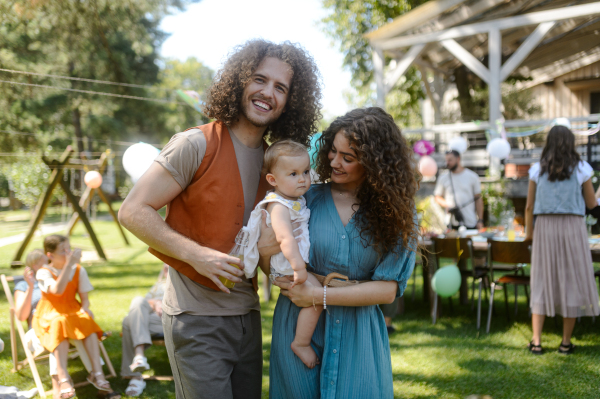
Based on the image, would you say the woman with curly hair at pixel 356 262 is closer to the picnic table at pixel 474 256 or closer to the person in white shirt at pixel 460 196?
the picnic table at pixel 474 256

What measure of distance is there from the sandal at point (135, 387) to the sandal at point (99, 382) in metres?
0.15

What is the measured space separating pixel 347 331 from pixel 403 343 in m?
3.43

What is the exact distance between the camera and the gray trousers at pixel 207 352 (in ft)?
6.01

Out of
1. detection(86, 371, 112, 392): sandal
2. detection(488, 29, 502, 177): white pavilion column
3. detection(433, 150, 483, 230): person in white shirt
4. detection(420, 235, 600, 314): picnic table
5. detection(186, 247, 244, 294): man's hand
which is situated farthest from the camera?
detection(488, 29, 502, 177): white pavilion column

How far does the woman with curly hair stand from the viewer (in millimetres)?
1808

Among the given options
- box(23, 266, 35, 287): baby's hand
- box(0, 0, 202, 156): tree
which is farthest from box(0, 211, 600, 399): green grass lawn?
box(0, 0, 202, 156): tree

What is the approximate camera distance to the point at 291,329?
1896 millimetres

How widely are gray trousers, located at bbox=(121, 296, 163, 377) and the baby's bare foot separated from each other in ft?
8.73

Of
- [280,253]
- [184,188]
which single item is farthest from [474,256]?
[184,188]

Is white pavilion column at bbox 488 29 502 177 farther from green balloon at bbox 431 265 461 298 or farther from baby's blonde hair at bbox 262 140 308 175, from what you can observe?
baby's blonde hair at bbox 262 140 308 175

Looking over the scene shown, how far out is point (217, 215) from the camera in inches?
72.8

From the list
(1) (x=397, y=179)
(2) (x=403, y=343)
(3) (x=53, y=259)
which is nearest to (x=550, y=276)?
(2) (x=403, y=343)

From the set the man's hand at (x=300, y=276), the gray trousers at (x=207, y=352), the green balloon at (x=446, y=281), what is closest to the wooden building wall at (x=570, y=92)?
the green balloon at (x=446, y=281)

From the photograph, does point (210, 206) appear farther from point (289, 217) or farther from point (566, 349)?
point (566, 349)
